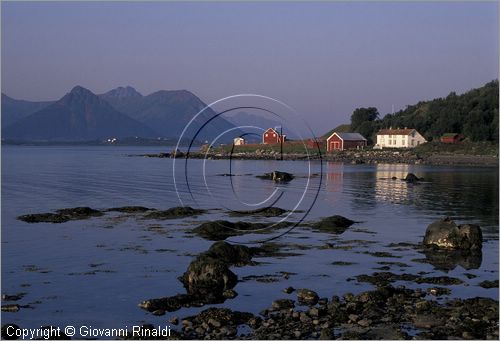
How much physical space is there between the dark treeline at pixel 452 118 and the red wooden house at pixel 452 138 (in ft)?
5.48

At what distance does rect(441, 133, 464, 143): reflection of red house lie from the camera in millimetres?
163500

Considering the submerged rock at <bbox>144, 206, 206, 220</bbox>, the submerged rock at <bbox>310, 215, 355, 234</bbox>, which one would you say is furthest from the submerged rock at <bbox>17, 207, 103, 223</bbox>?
the submerged rock at <bbox>310, 215, 355, 234</bbox>

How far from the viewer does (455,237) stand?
34500mm

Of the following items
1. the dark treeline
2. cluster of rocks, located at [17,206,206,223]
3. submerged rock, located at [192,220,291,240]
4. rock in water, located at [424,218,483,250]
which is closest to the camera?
rock in water, located at [424,218,483,250]

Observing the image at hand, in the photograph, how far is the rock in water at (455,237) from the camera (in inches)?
1348

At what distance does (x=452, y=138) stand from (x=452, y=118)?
24.8 feet

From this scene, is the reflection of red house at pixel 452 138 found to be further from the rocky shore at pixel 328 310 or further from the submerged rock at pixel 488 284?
the submerged rock at pixel 488 284

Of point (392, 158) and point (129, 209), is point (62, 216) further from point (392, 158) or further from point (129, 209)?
point (392, 158)

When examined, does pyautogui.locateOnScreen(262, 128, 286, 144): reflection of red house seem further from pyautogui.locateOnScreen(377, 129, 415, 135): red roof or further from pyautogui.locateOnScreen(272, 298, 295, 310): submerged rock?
pyautogui.locateOnScreen(272, 298, 295, 310): submerged rock

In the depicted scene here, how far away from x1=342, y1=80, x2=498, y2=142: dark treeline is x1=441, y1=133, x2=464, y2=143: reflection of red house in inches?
65.5

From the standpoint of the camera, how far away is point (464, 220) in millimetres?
46406

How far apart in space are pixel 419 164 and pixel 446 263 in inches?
4453

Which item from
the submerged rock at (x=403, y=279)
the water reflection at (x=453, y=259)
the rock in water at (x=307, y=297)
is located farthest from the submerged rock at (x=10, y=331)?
the water reflection at (x=453, y=259)

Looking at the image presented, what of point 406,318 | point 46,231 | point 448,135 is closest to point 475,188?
point 46,231
